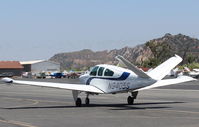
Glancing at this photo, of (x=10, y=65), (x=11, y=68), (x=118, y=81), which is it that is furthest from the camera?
(x=10, y=65)

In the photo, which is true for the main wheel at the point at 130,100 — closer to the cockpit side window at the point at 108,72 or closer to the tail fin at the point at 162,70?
the cockpit side window at the point at 108,72

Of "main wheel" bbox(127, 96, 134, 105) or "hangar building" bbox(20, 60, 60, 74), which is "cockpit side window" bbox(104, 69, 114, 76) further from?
"hangar building" bbox(20, 60, 60, 74)

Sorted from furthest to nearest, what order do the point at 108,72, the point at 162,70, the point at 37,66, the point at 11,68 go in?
1. the point at 37,66
2. the point at 11,68
3. the point at 108,72
4. the point at 162,70

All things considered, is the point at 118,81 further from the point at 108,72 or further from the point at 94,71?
the point at 94,71

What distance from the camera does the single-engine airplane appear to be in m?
24.2

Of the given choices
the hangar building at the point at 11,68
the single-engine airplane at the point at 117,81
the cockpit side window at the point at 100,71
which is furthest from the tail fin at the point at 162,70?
the hangar building at the point at 11,68

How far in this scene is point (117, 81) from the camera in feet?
83.1

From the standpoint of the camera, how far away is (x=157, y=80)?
24.5 metres

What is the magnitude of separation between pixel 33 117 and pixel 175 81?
9624 millimetres

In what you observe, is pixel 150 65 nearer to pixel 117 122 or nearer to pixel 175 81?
pixel 175 81

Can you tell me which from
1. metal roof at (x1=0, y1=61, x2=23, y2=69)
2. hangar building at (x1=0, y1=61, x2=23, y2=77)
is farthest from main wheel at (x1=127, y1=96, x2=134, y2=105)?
metal roof at (x1=0, y1=61, x2=23, y2=69)

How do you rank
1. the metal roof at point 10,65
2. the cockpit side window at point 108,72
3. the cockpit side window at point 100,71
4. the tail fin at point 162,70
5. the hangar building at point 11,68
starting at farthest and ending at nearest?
1. the metal roof at point 10,65
2. the hangar building at point 11,68
3. the cockpit side window at point 100,71
4. the cockpit side window at point 108,72
5. the tail fin at point 162,70

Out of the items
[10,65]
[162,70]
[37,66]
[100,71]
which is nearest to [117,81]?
[100,71]

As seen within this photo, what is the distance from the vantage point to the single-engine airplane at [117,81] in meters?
24.2
